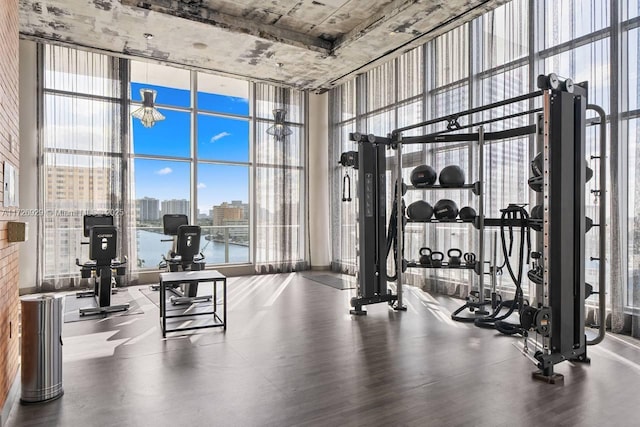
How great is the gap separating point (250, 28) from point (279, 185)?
3.72 metres

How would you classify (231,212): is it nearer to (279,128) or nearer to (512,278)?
(279,128)

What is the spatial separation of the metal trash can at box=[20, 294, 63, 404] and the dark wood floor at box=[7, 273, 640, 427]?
0.11 m

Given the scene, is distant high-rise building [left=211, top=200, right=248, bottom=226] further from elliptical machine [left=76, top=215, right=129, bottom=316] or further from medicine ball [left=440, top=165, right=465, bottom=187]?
medicine ball [left=440, top=165, right=465, bottom=187]

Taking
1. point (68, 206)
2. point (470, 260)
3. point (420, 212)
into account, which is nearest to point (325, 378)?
point (420, 212)

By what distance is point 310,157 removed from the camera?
989cm

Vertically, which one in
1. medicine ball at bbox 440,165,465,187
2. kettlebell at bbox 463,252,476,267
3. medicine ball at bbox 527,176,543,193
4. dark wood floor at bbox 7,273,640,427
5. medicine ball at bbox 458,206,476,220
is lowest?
dark wood floor at bbox 7,273,640,427

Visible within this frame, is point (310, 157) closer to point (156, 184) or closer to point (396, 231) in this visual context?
point (156, 184)

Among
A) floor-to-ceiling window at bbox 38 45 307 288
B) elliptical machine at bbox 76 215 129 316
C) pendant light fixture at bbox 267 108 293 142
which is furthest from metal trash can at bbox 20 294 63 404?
pendant light fixture at bbox 267 108 293 142

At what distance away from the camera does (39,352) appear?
288cm

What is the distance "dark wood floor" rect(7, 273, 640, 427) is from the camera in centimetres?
267

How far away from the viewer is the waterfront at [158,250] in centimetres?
775

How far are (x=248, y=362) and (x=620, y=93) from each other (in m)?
4.88

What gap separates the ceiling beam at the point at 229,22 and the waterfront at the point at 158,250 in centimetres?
366

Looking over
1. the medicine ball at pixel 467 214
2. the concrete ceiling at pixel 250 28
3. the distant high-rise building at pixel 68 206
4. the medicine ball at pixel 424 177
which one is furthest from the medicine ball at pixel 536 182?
the distant high-rise building at pixel 68 206
